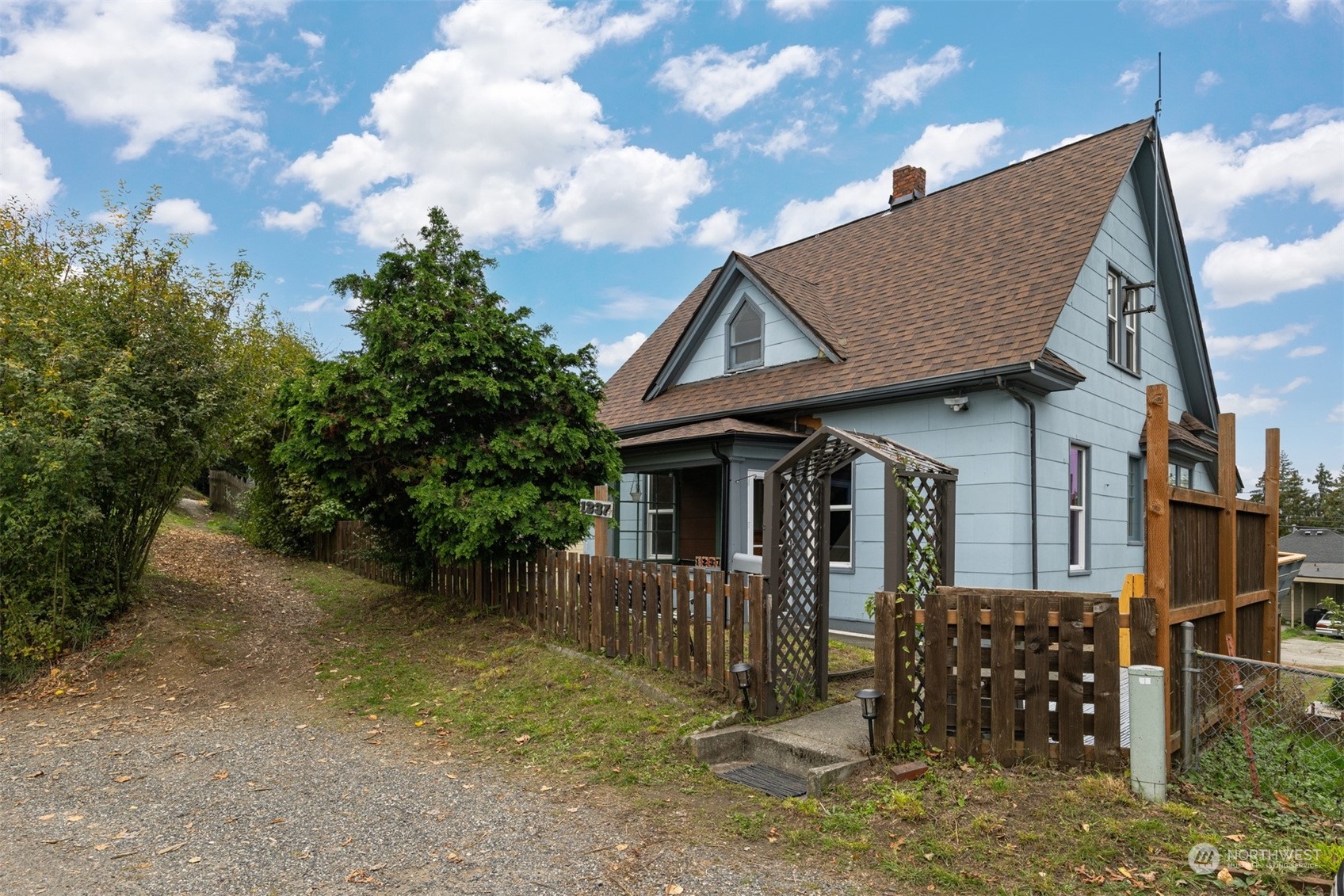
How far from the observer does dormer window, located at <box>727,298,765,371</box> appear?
537 inches

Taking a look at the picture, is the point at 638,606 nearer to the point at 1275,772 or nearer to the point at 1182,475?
the point at 1275,772

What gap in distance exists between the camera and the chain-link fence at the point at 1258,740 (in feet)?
16.1

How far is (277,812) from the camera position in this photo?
484cm

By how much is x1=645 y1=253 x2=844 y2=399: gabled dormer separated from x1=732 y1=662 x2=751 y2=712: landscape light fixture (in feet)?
22.9

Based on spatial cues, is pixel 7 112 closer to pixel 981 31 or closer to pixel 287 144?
pixel 287 144

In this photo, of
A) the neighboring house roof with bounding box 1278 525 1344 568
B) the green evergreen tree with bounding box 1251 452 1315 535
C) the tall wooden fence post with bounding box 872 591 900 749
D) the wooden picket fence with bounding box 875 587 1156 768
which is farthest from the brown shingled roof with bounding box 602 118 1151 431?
the green evergreen tree with bounding box 1251 452 1315 535

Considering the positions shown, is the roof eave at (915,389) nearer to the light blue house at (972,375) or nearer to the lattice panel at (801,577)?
the light blue house at (972,375)

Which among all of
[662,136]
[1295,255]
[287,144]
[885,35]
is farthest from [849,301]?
[1295,255]

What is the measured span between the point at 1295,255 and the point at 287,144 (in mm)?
21829

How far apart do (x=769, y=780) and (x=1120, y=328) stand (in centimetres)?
1056

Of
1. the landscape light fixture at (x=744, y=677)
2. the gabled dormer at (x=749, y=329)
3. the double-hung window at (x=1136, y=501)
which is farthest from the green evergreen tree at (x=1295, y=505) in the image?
the landscape light fixture at (x=744, y=677)

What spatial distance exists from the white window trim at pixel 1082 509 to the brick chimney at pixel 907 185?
6.76m

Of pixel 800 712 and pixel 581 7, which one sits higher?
pixel 581 7

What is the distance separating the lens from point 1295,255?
18.3 meters
